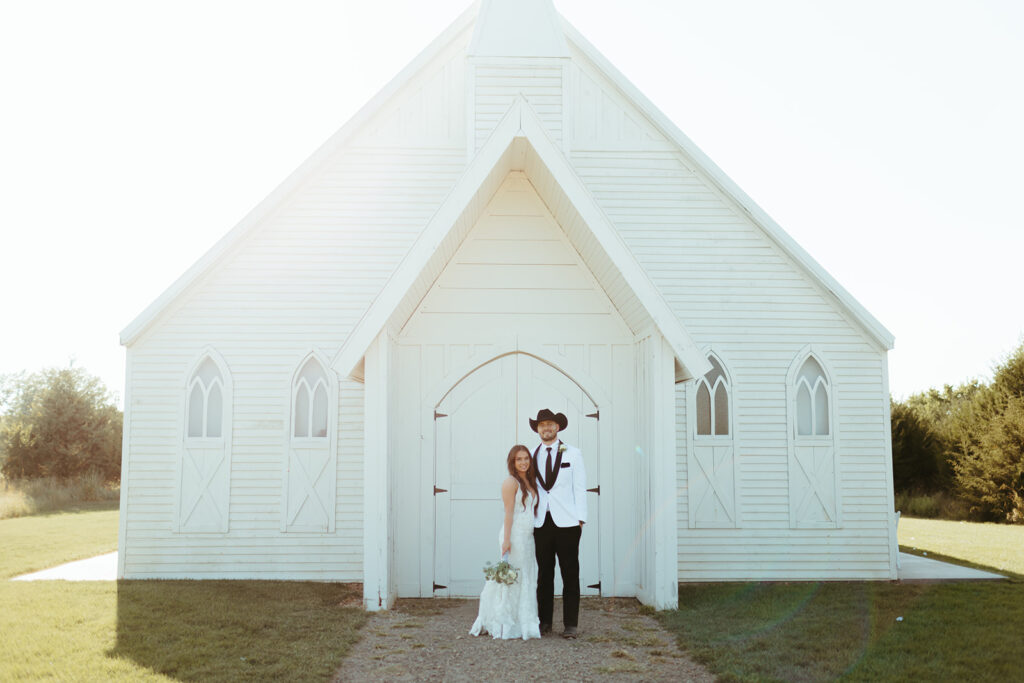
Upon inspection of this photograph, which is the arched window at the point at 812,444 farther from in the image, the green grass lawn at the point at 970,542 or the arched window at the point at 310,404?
the arched window at the point at 310,404

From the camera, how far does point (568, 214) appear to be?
1019 centimetres

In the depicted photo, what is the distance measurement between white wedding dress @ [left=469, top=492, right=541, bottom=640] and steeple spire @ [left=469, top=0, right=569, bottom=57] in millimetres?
6503

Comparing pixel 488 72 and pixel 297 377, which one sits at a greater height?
pixel 488 72

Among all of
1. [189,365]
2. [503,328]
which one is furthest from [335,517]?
[503,328]

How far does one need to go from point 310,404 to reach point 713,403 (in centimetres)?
606

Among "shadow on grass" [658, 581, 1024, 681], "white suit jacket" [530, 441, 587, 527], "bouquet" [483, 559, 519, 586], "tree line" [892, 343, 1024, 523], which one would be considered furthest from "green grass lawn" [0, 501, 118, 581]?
"tree line" [892, 343, 1024, 523]

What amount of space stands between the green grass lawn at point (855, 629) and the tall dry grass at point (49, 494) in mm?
21444

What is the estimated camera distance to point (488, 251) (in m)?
10.9

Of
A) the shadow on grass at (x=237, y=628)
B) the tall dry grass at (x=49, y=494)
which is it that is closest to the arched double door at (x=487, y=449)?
the shadow on grass at (x=237, y=628)

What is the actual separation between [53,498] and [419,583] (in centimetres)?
2270

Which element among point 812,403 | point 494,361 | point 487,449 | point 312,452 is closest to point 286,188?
point 312,452

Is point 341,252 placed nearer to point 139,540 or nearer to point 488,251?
point 488,251

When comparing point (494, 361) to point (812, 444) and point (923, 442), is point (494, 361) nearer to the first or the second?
point (812, 444)

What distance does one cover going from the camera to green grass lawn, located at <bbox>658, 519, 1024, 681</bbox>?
696 centimetres
